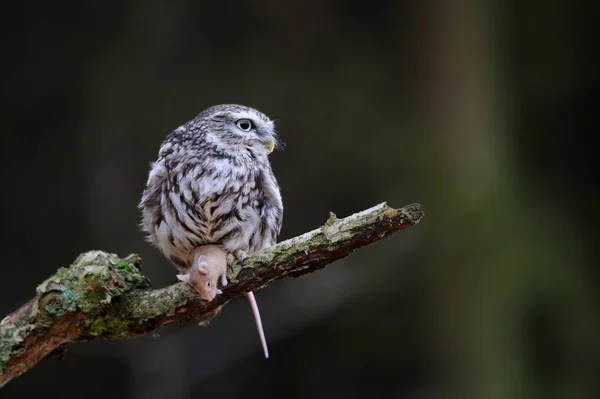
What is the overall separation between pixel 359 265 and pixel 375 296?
0.66 feet

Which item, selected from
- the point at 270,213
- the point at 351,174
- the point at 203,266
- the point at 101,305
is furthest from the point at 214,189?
the point at 351,174

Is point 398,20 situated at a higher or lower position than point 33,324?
higher

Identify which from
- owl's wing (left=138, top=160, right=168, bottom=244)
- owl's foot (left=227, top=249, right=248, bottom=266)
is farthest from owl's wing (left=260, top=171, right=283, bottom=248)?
owl's wing (left=138, top=160, right=168, bottom=244)

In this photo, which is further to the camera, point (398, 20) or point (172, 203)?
point (398, 20)

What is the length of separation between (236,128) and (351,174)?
172cm

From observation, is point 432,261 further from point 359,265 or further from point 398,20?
point 398,20

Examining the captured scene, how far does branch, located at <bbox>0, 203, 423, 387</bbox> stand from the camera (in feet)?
6.13

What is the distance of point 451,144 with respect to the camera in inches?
144

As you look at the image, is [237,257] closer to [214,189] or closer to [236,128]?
[214,189]

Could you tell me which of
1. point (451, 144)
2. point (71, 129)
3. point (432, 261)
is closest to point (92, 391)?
point (71, 129)

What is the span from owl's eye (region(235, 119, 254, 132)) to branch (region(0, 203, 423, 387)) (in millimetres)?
567

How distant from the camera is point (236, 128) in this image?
2277 mm

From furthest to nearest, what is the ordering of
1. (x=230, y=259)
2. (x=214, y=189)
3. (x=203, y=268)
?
(x=214, y=189) → (x=230, y=259) → (x=203, y=268)

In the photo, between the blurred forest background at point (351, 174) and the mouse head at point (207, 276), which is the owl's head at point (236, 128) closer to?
the mouse head at point (207, 276)
